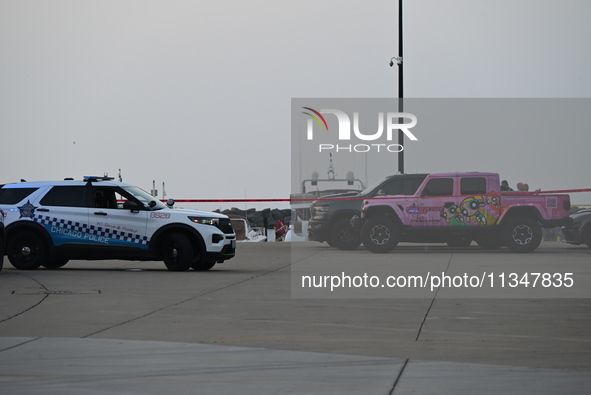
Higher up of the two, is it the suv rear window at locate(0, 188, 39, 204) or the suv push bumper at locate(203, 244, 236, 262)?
the suv rear window at locate(0, 188, 39, 204)

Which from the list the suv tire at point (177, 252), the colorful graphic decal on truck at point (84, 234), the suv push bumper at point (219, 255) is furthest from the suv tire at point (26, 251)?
the suv push bumper at point (219, 255)

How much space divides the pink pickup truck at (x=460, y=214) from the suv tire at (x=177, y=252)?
7.08 metres

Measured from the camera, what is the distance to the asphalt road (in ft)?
24.2

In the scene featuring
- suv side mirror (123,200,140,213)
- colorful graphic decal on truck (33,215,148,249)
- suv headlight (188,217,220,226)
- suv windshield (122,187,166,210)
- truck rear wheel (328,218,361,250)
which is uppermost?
suv windshield (122,187,166,210)

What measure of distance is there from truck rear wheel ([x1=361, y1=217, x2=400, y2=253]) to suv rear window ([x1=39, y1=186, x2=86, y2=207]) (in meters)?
8.10

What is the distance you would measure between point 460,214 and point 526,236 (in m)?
1.71

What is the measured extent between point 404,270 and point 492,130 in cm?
369

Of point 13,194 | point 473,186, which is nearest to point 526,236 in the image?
point 473,186

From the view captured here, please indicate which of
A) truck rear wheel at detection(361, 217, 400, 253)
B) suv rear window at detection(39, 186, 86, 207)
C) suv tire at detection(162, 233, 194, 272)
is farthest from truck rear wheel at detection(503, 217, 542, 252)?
suv rear window at detection(39, 186, 86, 207)

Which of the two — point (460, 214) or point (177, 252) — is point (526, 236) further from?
point (177, 252)

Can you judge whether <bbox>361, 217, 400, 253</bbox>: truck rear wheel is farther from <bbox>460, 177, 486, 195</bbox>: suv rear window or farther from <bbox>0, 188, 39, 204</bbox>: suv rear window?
<bbox>0, 188, 39, 204</bbox>: suv rear window

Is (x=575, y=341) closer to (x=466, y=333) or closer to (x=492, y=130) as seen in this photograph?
(x=466, y=333)

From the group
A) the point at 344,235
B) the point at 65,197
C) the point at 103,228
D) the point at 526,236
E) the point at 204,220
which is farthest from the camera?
the point at 344,235

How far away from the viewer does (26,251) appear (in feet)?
62.9
